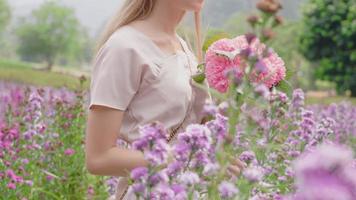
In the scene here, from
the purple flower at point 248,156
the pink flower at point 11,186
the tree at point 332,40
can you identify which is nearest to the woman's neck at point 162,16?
the purple flower at point 248,156

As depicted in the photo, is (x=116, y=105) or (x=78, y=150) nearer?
(x=116, y=105)

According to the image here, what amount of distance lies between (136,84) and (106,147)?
0.81 ft

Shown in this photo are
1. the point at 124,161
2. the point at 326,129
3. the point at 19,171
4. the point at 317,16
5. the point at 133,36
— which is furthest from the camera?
the point at 317,16

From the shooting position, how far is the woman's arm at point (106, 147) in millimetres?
1927

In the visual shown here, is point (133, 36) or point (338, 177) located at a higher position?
point (338, 177)

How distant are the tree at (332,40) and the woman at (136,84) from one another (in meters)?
19.8

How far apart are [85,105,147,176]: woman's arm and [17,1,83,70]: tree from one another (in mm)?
73220

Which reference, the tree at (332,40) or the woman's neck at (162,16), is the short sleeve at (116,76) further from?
the tree at (332,40)

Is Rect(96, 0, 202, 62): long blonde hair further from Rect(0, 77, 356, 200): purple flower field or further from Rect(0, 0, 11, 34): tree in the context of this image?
Rect(0, 0, 11, 34): tree

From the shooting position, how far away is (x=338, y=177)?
75cm

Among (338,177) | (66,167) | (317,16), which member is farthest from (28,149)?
(317,16)

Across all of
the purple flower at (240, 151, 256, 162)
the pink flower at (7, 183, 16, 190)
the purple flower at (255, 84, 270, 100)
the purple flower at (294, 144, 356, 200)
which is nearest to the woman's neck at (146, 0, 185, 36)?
the purple flower at (240, 151, 256, 162)

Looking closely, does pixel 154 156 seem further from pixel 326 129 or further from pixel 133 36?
pixel 326 129

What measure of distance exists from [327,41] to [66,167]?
65.0ft
